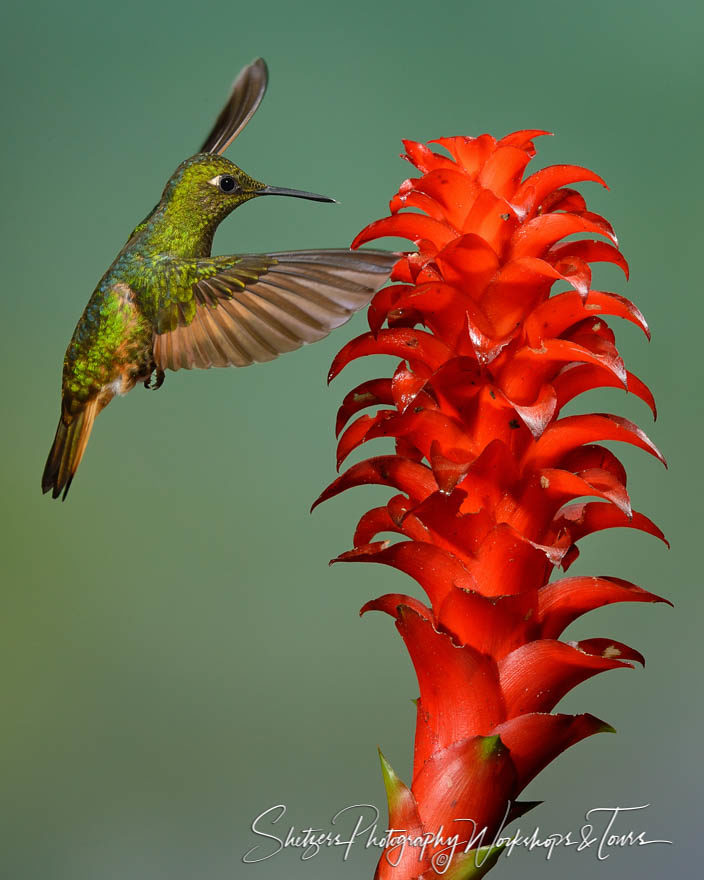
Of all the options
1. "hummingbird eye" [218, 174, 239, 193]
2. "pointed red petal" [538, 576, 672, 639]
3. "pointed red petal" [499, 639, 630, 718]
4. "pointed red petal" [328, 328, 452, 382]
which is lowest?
"pointed red petal" [499, 639, 630, 718]

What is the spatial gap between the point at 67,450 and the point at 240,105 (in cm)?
57

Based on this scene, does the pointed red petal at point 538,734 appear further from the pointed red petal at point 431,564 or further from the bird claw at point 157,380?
the bird claw at point 157,380

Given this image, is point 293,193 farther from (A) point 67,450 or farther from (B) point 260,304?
(A) point 67,450

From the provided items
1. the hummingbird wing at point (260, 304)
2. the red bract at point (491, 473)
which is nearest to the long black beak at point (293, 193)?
the hummingbird wing at point (260, 304)

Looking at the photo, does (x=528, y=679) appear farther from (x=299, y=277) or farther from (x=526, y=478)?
(x=299, y=277)

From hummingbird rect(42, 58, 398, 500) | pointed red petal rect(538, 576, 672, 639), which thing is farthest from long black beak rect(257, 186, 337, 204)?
pointed red petal rect(538, 576, 672, 639)

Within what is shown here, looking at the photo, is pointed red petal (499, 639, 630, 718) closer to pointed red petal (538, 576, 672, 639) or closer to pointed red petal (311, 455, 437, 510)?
pointed red petal (538, 576, 672, 639)

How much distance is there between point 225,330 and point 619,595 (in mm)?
560

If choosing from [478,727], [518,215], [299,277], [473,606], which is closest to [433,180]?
[518,215]

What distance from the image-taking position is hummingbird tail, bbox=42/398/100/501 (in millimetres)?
1252

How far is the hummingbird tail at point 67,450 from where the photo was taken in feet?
4.11

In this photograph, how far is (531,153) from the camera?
2.79 feet

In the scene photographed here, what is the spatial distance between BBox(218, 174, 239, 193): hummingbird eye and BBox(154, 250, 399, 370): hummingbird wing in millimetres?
137

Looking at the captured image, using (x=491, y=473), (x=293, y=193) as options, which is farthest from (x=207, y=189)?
(x=491, y=473)
